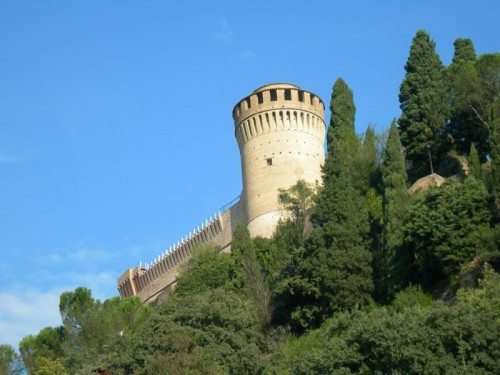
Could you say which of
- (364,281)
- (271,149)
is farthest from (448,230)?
(271,149)

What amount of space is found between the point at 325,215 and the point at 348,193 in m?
1.09

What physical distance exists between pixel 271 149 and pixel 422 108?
Answer: 868cm

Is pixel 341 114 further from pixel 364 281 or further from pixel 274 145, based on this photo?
pixel 364 281

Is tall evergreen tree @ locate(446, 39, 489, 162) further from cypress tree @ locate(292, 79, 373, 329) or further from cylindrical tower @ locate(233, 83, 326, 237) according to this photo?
cylindrical tower @ locate(233, 83, 326, 237)

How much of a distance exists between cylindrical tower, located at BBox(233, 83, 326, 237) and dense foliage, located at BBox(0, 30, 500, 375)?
247cm

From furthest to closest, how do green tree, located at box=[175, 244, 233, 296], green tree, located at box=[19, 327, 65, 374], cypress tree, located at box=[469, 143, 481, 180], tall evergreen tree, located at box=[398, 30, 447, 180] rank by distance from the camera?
→ green tree, located at box=[19, 327, 65, 374]
green tree, located at box=[175, 244, 233, 296]
tall evergreen tree, located at box=[398, 30, 447, 180]
cypress tree, located at box=[469, 143, 481, 180]

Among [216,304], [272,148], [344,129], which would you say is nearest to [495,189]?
[216,304]

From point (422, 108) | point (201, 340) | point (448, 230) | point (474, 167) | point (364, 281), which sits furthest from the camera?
point (422, 108)

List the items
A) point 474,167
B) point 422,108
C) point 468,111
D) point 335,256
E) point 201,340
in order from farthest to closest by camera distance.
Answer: point 422,108 → point 468,111 → point 474,167 → point 335,256 → point 201,340

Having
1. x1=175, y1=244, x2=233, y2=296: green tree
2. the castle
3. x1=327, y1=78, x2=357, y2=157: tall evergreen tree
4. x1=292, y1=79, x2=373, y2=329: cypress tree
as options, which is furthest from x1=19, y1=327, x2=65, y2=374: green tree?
x1=327, y1=78, x2=357, y2=157: tall evergreen tree

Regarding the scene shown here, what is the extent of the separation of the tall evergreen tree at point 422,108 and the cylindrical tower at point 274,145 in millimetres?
6573

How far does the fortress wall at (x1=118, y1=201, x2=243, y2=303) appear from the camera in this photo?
38.8m

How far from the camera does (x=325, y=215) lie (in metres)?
24.7

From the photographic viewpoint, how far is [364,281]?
2280 cm
